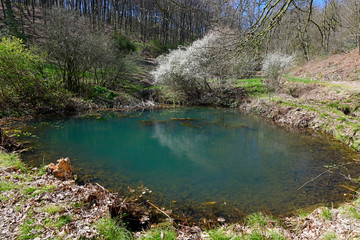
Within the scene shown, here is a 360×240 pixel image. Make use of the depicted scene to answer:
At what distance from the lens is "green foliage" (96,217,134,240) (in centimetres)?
288

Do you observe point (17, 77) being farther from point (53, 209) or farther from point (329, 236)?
point (329, 236)

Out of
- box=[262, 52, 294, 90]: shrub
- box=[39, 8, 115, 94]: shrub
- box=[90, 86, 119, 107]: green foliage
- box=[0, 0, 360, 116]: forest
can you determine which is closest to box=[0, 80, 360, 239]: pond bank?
box=[0, 0, 360, 116]: forest

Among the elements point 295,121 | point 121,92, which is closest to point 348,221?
point 295,121

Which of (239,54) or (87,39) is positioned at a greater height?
(87,39)

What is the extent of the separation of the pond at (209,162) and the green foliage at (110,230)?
140cm

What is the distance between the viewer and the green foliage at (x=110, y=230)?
288cm

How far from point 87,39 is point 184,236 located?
16749mm

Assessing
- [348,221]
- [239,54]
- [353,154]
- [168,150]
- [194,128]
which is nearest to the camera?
[348,221]

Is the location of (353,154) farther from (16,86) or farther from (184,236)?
(16,86)

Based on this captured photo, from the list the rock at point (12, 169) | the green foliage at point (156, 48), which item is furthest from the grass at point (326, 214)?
the green foliage at point (156, 48)

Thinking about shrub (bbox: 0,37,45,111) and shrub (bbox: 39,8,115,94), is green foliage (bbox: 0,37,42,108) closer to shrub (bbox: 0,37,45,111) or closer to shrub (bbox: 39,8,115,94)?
shrub (bbox: 0,37,45,111)

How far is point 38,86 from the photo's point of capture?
12.8 m

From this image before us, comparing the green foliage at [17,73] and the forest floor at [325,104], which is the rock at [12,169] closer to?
the green foliage at [17,73]

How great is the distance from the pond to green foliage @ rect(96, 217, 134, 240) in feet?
4.58
